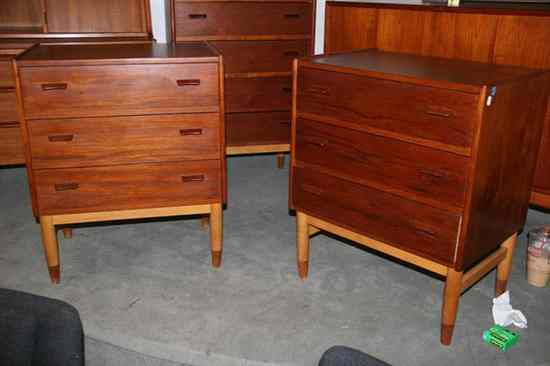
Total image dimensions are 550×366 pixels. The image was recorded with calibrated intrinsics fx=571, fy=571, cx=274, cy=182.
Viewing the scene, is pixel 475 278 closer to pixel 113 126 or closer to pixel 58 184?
pixel 113 126

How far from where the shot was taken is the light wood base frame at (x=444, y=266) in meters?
1.91

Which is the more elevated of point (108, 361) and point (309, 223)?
point (309, 223)

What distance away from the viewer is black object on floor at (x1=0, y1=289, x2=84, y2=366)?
1062 millimetres

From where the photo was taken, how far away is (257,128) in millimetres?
3350

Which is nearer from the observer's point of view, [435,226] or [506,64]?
[435,226]

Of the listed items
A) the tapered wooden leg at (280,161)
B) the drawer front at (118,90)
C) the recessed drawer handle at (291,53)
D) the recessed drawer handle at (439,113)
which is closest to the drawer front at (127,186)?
the drawer front at (118,90)

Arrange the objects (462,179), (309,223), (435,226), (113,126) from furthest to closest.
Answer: (309,223)
(113,126)
(435,226)
(462,179)

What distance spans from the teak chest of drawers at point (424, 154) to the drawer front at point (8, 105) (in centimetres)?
176

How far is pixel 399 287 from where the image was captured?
92.1 inches

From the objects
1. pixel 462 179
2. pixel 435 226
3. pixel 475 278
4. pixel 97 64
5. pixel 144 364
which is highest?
pixel 97 64

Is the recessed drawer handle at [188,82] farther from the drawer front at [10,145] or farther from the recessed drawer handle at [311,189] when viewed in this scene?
the drawer front at [10,145]

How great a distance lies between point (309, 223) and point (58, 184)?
98cm

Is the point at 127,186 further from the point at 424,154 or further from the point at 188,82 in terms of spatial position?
the point at 424,154

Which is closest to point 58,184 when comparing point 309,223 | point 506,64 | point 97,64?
point 97,64
